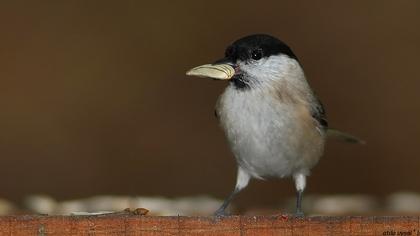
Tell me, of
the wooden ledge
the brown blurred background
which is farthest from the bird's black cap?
the brown blurred background

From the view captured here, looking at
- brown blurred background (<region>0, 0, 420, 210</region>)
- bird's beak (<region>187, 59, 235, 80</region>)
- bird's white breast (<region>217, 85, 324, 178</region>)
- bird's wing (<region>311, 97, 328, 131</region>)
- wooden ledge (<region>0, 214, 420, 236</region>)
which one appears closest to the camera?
wooden ledge (<region>0, 214, 420, 236</region>)

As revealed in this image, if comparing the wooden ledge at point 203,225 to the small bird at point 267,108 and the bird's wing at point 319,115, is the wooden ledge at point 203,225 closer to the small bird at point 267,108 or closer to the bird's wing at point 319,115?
the small bird at point 267,108

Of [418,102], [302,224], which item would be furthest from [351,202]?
[302,224]

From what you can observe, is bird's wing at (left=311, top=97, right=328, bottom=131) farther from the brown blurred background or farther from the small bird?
the brown blurred background

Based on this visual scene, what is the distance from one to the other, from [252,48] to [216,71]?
0.43 feet

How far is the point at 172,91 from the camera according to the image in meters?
3.18

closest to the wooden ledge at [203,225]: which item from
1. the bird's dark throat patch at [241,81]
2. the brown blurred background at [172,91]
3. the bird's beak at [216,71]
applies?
the bird's beak at [216,71]

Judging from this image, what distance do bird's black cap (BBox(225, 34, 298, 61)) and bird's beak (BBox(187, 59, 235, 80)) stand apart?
1.1 inches

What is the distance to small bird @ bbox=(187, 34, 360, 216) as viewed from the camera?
212 cm

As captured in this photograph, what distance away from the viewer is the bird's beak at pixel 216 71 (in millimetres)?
Result: 1953

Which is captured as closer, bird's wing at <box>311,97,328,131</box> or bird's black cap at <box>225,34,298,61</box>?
bird's black cap at <box>225,34,298,61</box>

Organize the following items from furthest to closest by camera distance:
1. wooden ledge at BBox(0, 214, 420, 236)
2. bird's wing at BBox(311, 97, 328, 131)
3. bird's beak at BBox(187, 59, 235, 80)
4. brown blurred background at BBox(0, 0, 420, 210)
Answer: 1. brown blurred background at BBox(0, 0, 420, 210)
2. bird's wing at BBox(311, 97, 328, 131)
3. bird's beak at BBox(187, 59, 235, 80)
4. wooden ledge at BBox(0, 214, 420, 236)

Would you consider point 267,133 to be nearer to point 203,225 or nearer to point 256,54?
point 256,54

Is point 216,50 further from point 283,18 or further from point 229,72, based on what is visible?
point 229,72
